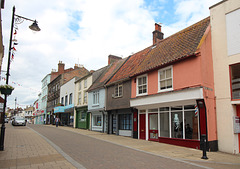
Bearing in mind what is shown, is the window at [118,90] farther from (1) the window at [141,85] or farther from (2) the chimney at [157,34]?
(2) the chimney at [157,34]

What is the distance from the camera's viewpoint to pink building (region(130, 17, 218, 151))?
11.5 metres

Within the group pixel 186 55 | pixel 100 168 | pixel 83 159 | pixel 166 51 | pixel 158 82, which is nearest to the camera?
pixel 100 168

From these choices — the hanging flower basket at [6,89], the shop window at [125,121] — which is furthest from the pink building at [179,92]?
the hanging flower basket at [6,89]

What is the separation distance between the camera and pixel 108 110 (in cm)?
2048

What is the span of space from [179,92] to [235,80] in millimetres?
3229

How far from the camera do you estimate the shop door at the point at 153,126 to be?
14805 millimetres

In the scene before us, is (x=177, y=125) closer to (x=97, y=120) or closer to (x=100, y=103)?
(x=100, y=103)

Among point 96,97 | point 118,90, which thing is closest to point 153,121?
point 118,90

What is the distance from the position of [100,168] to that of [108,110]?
13777 mm

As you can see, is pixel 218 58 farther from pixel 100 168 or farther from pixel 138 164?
pixel 100 168

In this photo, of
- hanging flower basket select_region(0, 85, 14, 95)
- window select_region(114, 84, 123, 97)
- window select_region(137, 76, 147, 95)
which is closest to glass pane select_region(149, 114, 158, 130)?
window select_region(137, 76, 147, 95)

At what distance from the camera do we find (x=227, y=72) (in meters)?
11.8

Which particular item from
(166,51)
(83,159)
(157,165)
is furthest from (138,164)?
(166,51)

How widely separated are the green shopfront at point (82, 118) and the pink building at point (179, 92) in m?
10.6
